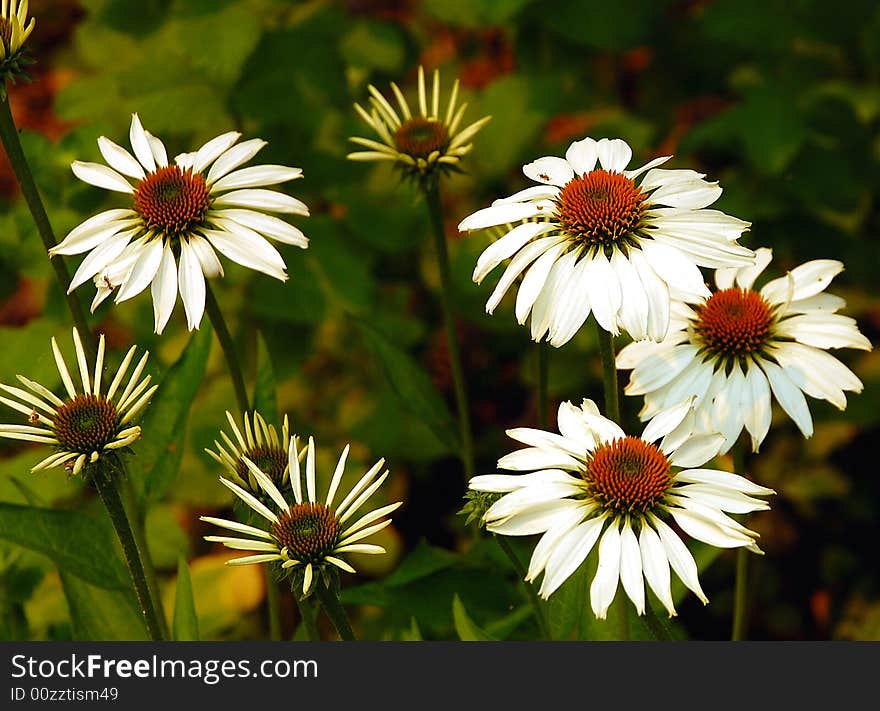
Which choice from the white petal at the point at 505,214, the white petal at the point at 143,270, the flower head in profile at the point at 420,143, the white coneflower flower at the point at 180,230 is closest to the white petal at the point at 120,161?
the white coneflower flower at the point at 180,230

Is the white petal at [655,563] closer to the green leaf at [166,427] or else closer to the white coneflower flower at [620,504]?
the white coneflower flower at [620,504]

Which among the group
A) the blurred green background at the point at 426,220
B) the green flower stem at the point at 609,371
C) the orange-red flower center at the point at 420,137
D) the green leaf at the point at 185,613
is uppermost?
the blurred green background at the point at 426,220

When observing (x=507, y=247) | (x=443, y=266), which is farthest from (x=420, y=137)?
(x=507, y=247)

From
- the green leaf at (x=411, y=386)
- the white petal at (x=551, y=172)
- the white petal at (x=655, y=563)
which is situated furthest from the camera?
the green leaf at (x=411, y=386)

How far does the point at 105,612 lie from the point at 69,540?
0.12 meters

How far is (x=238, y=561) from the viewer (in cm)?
80

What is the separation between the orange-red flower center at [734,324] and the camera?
1.01m

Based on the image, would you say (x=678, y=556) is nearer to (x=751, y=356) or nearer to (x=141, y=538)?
(x=751, y=356)

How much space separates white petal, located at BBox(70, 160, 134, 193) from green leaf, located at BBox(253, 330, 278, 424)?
0.68 feet

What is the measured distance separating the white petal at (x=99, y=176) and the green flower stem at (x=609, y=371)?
458mm

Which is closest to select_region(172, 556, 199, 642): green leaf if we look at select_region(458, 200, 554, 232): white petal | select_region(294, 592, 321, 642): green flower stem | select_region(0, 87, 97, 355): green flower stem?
select_region(294, 592, 321, 642): green flower stem

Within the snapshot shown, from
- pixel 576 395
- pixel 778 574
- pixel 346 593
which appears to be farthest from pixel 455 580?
pixel 778 574

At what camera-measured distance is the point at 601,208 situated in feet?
3.00

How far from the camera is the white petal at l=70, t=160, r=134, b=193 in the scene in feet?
3.33
